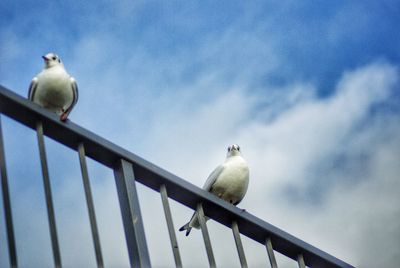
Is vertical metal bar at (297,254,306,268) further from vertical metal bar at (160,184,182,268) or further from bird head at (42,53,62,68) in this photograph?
bird head at (42,53,62,68)

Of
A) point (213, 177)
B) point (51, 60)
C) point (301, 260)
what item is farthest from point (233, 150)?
point (301, 260)

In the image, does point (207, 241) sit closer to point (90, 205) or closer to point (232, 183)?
point (90, 205)

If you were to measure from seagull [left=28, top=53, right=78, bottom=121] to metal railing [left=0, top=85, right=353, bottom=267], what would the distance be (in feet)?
10.4

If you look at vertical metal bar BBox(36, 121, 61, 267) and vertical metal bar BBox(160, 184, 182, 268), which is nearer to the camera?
vertical metal bar BBox(36, 121, 61, 267)

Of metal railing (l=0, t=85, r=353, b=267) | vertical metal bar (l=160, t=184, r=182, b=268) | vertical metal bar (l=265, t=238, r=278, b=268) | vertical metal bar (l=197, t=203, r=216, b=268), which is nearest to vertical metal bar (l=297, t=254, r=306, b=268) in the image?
metal railing (l=0, t=85, r=353, b=267)

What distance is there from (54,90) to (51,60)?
94 cm

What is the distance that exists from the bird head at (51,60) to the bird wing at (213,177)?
263cm

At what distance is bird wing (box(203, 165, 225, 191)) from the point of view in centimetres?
957

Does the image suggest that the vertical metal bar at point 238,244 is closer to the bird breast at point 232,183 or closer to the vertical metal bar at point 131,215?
the vertical metal bar at point 131,215

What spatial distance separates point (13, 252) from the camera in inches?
132

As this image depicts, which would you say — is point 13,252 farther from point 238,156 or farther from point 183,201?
point 238,156

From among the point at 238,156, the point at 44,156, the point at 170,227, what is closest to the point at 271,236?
the point at 170,227

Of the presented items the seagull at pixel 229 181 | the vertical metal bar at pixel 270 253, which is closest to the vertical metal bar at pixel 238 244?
the vertical metal bar at pixel 270 253

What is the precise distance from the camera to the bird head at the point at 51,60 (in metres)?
7.95
